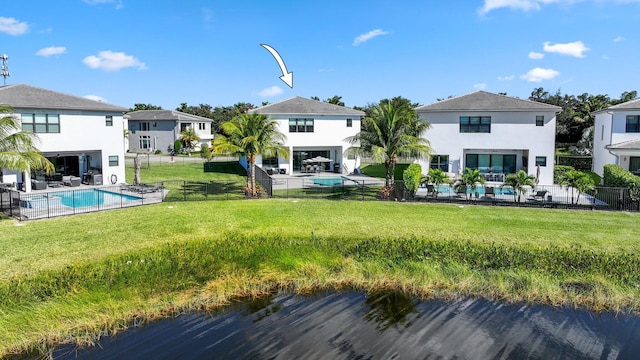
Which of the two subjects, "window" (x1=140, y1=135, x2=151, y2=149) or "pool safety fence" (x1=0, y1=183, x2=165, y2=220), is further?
"window" (x1=140, y1=135, x2=151, y2=149)

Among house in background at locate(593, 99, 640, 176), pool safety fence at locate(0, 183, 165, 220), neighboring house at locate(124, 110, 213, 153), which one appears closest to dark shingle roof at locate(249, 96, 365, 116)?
pool safety fence at locate(0, 183, 165, 220)

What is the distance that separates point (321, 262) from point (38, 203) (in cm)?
1565

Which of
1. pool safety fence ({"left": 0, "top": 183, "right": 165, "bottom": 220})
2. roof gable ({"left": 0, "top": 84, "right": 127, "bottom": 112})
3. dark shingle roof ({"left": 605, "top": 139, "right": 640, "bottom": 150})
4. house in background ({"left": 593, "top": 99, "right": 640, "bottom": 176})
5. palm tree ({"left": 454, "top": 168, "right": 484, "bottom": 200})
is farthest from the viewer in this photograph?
house in background ({"left": 593, "top": 99, "right": 640, "bottom": 176})

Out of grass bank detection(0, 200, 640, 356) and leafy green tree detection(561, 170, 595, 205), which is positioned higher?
leafy green tree detection(561, 170, 595, 205)

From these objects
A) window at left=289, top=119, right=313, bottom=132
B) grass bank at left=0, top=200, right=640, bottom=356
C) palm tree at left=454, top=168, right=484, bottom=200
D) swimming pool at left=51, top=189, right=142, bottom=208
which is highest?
window at left=289, top=119, right=313, bottom=132

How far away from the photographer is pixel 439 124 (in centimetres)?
3216

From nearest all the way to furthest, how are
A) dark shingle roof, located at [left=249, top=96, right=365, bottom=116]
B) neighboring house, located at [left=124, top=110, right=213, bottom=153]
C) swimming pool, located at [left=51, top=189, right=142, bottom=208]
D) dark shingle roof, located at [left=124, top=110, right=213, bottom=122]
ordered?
1. swimming pool, located at [left=51, top=189, right=142, bottom=208]
2. dark shingle roof, located at [left=249, top=96, right=365, bottom=116]
3. dark shingle roof, located at [left=124, top=110, right=213, bottom=122]
4. neighboring house, located at [left=124, top=110, right=213, bottom=153]

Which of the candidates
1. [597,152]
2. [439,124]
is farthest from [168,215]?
[597,152]

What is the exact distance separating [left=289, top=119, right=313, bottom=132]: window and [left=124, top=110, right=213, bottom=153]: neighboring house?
96.6ft

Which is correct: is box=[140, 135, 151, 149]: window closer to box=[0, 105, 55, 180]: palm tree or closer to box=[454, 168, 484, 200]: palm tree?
box=[0, 105, 55, 180]: palm tree

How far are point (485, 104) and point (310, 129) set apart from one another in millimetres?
14200

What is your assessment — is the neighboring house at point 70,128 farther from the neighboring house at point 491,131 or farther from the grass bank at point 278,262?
the neighboring house at point 491,131

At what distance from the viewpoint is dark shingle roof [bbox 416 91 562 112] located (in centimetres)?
3089

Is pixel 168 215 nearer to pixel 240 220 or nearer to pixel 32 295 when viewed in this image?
pixel 240 220
